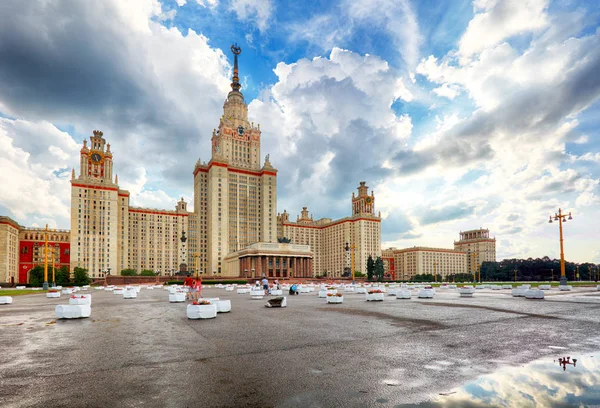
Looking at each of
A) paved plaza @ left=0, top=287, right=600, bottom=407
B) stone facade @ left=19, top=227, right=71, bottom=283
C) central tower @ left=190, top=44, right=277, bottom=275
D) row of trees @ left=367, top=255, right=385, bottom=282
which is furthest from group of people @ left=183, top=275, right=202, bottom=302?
stone facade @ left=19, top=227, right=71, bottom=283

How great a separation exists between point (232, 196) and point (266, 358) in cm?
13463

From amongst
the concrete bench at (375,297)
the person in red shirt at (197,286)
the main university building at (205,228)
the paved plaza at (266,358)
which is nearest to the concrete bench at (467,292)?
the concrete bench at (375,297)

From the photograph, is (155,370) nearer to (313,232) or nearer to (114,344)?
(114,344)

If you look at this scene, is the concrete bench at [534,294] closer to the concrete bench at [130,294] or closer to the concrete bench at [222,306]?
the concrete bench at [222,306]

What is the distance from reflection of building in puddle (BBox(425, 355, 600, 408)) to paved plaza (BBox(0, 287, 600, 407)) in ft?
1.17

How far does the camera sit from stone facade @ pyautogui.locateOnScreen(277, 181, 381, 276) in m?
163

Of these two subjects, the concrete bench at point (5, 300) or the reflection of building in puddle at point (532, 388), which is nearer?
the reflection of building in puddle at point (532, 388)

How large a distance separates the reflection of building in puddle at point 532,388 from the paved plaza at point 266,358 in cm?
36

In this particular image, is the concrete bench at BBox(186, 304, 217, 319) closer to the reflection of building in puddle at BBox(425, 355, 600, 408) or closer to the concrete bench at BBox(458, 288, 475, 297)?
the reflection of building in puddle at BBox(425, 355, 600, 408)

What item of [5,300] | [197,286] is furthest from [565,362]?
[5,300]

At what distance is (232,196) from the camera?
461 ft

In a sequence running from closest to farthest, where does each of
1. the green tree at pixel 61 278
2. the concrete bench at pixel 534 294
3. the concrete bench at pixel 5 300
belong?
the concrete bench at pixel 534 294, the concrete bench at pixel 5 300, the green tree at pixel 61 278

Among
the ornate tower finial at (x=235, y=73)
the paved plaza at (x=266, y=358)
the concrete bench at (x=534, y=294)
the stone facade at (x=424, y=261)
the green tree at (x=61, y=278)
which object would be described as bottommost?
the stone facade at (x=424, y=261)

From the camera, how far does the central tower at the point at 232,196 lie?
135m
